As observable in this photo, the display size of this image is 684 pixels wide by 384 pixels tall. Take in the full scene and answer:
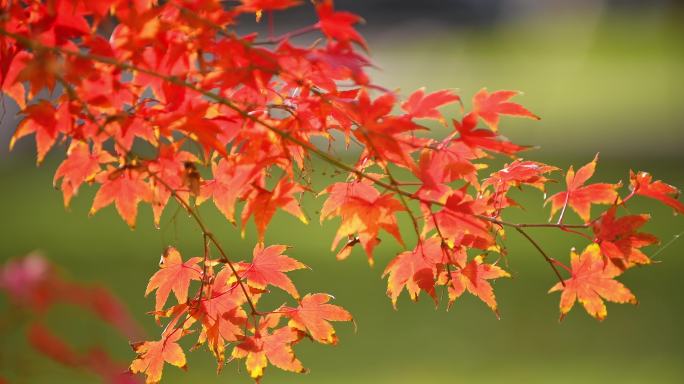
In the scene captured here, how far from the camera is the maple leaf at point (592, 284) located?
1.19 meters

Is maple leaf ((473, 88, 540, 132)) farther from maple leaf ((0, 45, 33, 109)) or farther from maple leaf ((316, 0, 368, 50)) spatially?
maple leaf ((0, 45, 33, 109))

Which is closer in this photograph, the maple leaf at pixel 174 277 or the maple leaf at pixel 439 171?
the maple leaf at pixel 439 171

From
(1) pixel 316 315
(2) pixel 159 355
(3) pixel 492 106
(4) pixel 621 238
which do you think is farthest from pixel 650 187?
(2) pixel 159 355

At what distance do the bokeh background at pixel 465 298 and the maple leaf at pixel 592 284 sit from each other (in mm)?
369

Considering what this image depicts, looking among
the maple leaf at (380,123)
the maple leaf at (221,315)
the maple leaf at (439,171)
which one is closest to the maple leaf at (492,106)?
the maple leaf at (439,171)

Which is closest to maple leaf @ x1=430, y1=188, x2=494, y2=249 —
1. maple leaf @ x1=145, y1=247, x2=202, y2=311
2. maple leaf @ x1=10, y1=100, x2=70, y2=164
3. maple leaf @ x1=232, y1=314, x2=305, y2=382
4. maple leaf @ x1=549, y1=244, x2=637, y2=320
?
maple leaf @ x1=549, y1=244, x2=637, y2=320

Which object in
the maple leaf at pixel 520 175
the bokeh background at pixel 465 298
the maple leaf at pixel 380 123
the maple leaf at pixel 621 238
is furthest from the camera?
the bokeh background at pixel 465 298

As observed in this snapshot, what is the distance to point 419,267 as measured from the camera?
1.22 meters

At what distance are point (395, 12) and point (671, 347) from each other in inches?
288

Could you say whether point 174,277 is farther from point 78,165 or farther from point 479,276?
point 479,276

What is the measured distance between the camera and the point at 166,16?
1089 millimetres

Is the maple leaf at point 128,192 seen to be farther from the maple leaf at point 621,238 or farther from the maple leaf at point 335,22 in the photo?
the maple leaf at point 621,238

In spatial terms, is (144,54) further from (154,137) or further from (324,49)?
(324,49)

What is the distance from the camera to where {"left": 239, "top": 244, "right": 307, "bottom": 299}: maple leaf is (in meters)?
1.29
